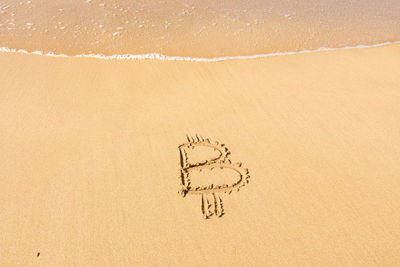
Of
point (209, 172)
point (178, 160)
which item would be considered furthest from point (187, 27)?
point (209, 172)

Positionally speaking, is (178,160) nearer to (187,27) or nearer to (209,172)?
(209,172)

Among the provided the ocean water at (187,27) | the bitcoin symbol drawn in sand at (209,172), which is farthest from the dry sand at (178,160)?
the ocean water at (187,27)

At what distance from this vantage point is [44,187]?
2529 mm

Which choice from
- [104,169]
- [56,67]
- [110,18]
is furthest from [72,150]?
[110,18]

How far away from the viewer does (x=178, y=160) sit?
2.86 meters

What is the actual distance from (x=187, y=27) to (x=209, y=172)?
11.9 ft

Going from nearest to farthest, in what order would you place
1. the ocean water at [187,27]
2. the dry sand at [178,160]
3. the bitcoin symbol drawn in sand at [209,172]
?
1. the dry sand at [178,160]
2. the bitcoin symbol drawn in sand at [209,172]
3. the ocean water at [187,27]

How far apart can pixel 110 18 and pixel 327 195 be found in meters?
4.85

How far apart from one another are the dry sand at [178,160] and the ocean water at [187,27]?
60cm

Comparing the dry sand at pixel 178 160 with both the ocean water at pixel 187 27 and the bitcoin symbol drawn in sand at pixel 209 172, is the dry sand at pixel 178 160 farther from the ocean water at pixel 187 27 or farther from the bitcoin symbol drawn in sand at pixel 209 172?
the ocean water at pixel 187 27

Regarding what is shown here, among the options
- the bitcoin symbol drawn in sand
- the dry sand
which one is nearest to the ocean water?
the dry sand

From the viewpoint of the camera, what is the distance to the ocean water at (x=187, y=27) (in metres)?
4.95

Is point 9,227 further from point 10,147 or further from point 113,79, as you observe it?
point 113,79

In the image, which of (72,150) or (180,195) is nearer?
(180,195)
